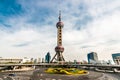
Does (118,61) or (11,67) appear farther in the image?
(118,61)

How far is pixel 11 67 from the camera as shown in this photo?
166875mm

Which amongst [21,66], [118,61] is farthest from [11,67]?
[118,61]

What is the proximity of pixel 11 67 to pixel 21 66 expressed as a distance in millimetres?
14177

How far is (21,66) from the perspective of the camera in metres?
178

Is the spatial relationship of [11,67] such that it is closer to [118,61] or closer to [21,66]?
[21,66]

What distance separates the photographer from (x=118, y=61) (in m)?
184

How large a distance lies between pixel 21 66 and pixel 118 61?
12250 centimetres

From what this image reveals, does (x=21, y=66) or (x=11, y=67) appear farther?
(x=21, y=66)

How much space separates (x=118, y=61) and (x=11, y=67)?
433 feet
